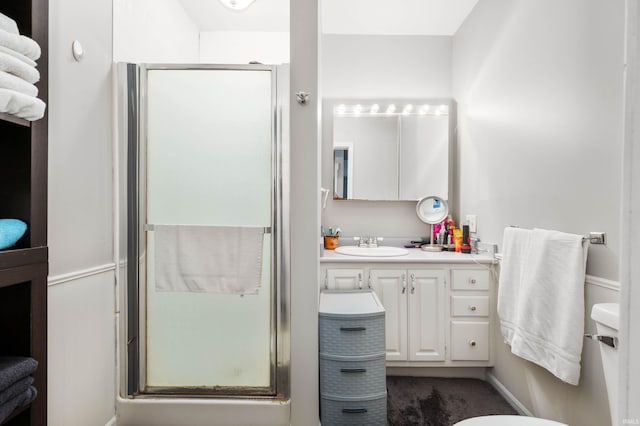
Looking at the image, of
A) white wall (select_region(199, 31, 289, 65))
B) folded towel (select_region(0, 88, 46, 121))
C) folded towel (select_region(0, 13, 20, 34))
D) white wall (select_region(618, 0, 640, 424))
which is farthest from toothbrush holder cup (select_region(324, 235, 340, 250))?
white wall (select_region(618, 0, 640, 424))

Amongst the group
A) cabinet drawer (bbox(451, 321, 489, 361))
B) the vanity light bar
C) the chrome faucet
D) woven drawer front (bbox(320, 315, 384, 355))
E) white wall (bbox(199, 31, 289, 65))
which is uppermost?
white wall (bbox(199, 31, 289, 65))

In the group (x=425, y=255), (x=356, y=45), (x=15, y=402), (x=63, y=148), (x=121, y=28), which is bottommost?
(x=15, y=402)

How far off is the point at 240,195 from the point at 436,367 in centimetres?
187

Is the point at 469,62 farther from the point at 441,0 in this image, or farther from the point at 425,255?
the point at 425,255

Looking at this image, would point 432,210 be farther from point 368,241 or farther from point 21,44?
point 21,44

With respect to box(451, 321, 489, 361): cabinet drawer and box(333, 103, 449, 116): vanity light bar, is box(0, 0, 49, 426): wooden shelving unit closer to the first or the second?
box(333, 103, 449, 116): vanity light bar

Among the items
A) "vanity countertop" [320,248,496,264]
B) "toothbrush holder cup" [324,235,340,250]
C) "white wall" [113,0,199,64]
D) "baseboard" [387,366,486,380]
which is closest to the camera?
"white wall" [113,0,199,64]

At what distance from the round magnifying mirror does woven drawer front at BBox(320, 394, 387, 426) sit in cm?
140

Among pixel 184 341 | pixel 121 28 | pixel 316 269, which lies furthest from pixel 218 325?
pixel 121 28

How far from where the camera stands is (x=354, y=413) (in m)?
1.69

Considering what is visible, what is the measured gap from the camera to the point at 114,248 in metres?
1.69

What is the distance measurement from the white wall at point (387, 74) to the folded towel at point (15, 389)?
216 centimetres

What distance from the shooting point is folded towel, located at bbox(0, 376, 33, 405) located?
94 centimetres

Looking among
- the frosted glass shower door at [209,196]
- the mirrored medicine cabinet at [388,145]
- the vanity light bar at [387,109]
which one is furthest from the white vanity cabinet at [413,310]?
the vanity light bar at [387,109]
